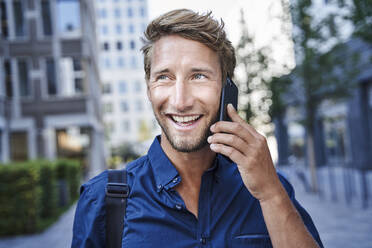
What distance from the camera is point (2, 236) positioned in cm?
912

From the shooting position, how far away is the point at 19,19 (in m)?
21.0

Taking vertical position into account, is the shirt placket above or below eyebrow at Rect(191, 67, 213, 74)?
below

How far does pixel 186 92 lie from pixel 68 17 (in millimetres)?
21317

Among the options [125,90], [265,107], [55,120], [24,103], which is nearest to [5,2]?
[24,103]

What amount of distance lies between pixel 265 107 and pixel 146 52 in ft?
41.3

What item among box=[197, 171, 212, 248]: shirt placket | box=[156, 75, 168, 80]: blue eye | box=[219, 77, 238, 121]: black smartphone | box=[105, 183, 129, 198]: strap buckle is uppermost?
box=[156, 75, 168, 80]: blue eye

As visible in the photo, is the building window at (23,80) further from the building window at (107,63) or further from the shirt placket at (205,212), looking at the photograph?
the building window at (107,63)

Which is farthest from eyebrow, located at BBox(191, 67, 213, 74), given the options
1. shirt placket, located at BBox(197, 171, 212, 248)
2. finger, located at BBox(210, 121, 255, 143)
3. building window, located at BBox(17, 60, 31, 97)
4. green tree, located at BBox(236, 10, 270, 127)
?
building window, located at BBox(17, 60, 31, 97)

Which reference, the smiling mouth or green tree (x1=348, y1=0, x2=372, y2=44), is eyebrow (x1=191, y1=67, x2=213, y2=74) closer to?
the smiling mouth

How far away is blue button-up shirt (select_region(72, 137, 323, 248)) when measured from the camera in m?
1.76

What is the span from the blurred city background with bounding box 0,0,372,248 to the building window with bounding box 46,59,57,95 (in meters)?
0.05

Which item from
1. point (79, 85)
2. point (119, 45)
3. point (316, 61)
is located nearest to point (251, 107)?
point (316, 61)

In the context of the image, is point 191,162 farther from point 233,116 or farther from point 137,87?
point 137,87

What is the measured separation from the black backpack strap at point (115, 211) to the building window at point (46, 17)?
21.2 metres
